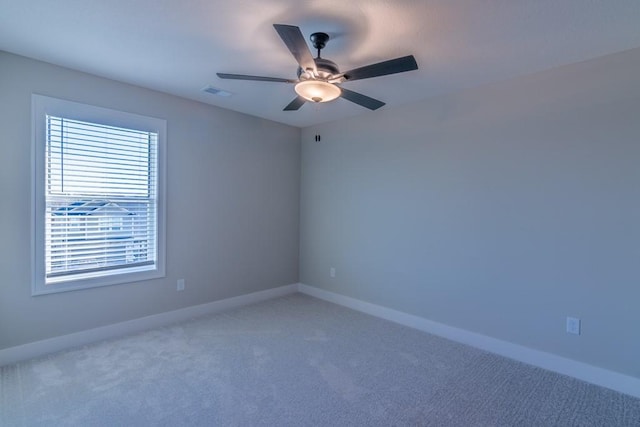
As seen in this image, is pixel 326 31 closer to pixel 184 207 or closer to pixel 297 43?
pixel 297 43

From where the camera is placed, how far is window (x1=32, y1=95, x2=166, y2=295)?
284cm

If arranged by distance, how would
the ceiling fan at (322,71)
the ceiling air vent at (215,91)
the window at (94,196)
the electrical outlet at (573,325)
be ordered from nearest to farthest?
the ceiling fan at (322,71)
the electrical outlet at (573,325)
the window at (94,196)
the ceiling air vent at (215,91)

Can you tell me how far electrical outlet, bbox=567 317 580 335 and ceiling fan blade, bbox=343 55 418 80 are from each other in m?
2.39

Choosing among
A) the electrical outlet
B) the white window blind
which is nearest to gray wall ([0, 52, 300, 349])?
the white window blind

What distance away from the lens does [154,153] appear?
352 cm

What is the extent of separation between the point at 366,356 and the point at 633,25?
3061mm

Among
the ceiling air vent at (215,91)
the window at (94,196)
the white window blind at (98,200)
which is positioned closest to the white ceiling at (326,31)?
the ceiling air vent at (215,91)

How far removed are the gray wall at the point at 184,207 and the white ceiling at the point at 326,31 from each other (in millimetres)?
286

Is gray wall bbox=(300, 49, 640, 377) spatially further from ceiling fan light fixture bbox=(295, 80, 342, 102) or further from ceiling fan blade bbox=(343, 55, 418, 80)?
ceiling fan light fixture bbox=(295, 80, 342, 102)

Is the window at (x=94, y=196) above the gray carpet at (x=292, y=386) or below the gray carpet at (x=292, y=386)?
above

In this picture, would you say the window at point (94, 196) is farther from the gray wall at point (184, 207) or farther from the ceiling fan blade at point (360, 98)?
the ceiling fan blade at point (360, 98)

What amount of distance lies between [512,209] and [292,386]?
2.43m

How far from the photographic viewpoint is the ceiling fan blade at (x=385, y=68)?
6.34 ft

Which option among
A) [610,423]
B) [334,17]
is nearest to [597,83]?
[334,17]
